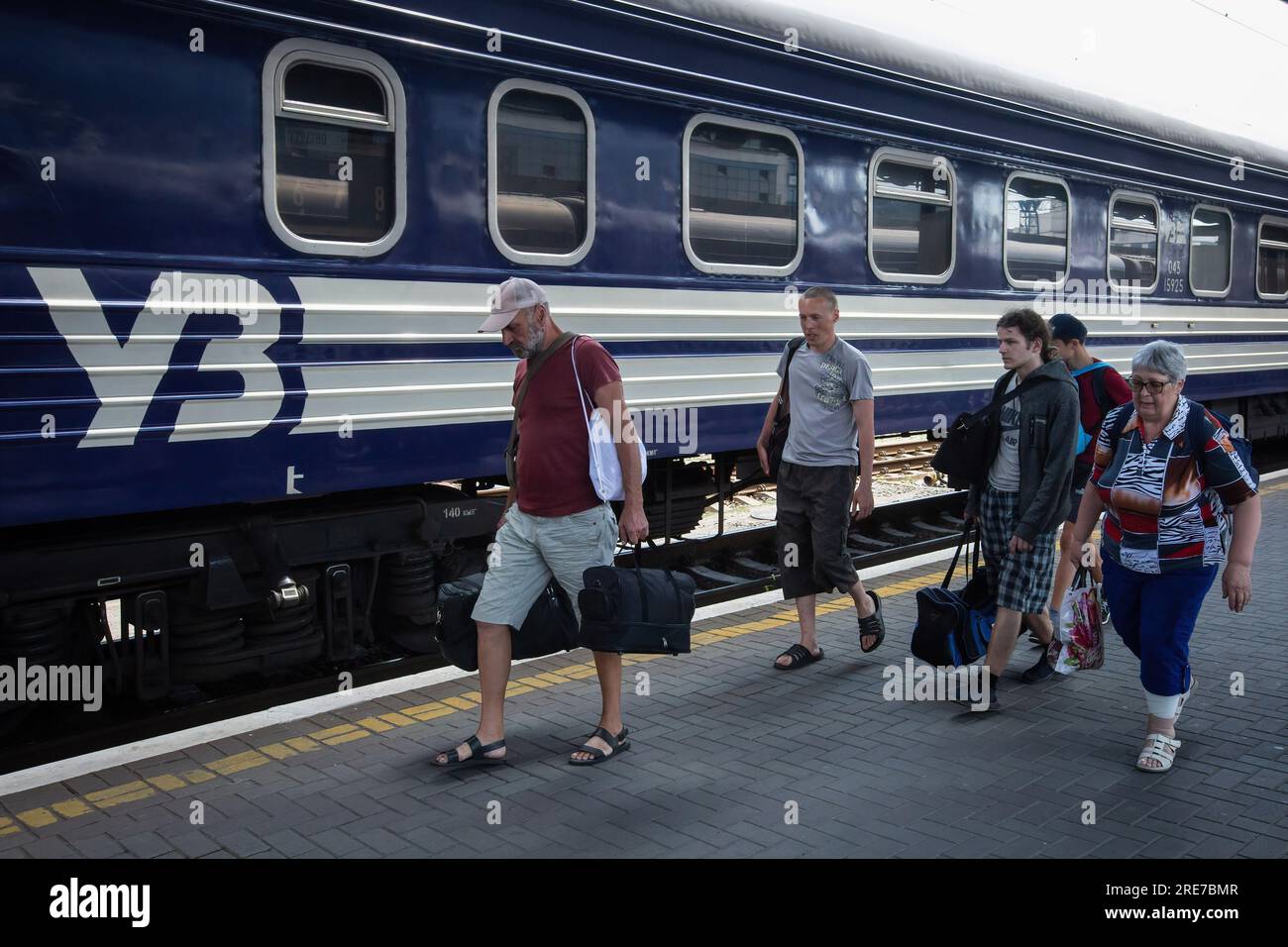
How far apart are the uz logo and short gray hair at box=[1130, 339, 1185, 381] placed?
10.9 ft

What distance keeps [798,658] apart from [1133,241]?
6.27 m

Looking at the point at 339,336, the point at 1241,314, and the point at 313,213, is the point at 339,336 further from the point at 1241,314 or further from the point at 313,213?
the point at 1241,314

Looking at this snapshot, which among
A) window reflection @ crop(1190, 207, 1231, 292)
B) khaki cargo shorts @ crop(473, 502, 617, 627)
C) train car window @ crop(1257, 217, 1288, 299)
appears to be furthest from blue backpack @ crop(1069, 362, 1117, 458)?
train car window @ crop(1257, 217, 1288, 299)

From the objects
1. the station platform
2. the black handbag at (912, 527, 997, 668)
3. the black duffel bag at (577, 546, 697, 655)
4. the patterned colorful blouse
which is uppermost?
the patterned colorful blouse

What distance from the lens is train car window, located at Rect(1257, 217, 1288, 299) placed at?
12.5 metres

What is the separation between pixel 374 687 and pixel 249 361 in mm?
1574

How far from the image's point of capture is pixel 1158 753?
180 inches

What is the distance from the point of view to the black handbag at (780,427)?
6.04m

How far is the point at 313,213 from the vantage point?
5160 millimetres

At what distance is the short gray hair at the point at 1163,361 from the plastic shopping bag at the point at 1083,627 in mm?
1252

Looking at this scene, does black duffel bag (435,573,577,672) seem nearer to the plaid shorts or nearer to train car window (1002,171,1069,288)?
the plaid shorts

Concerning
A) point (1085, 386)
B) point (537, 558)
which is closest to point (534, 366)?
point (537, 558)

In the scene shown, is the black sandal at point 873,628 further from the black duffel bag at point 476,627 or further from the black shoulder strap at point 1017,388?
the black duffel bag at point 476,627

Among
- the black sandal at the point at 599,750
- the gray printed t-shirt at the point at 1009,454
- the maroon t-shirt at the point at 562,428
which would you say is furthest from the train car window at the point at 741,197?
the black sandal at the point at 599,750
